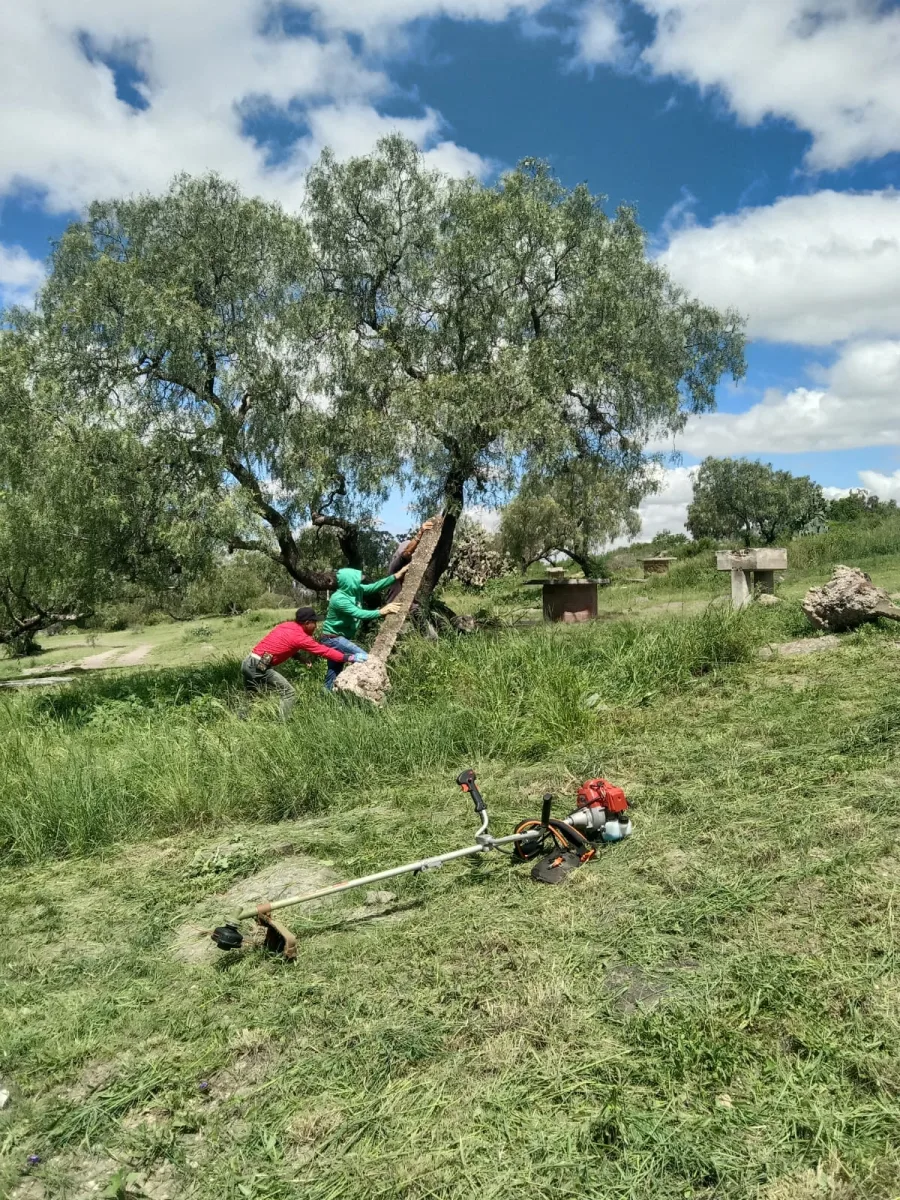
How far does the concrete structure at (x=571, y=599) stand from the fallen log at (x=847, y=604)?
25.3 feet

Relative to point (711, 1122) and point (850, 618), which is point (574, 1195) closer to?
point (711, 1122)

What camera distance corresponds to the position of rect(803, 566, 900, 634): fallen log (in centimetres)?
949

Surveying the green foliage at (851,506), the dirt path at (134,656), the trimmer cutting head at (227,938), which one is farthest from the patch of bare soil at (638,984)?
the green foliage at (851,506)

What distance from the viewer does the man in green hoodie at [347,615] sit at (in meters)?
8.57

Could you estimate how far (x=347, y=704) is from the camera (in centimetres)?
773

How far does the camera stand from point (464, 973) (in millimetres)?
3424

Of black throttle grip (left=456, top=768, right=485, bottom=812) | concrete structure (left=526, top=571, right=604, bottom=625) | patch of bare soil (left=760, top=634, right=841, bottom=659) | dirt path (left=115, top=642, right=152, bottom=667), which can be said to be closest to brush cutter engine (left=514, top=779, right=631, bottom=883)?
black throttle grip (left=456, top=768, right=485, bottom=812)

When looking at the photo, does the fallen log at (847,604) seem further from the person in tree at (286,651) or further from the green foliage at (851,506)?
the green foliage at (851,506)

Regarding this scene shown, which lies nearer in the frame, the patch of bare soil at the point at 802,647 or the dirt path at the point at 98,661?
the patch of bare soil at the point at 802,647

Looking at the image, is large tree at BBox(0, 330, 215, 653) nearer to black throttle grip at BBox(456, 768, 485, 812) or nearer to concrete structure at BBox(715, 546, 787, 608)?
concrete structure at BBox(715, 546, 787, 608)

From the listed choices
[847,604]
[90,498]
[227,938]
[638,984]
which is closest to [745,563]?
[847,604]

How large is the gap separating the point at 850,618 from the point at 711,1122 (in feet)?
27.0

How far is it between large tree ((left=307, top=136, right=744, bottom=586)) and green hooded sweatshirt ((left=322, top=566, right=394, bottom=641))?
5.29 m

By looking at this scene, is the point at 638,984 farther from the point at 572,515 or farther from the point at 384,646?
the point at 572,515
